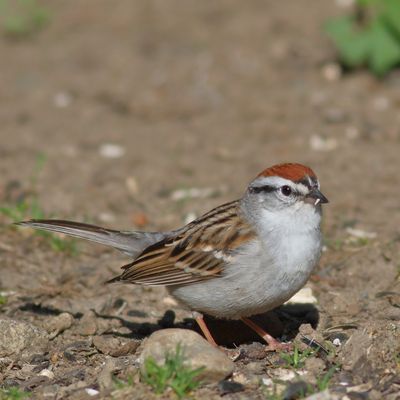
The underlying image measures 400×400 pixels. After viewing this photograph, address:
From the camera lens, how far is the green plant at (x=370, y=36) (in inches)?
370

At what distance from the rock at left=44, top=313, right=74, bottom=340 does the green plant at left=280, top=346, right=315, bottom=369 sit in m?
1.46

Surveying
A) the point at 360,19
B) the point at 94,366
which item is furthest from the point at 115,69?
the point at 94,366

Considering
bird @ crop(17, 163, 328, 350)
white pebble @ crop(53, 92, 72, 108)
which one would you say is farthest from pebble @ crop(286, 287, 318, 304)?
white pebble @ crop(53, 92, 72, 108)

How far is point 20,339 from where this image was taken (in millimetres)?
5238

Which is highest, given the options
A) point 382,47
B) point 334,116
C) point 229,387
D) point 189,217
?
point 382,47

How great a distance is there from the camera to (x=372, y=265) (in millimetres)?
6121

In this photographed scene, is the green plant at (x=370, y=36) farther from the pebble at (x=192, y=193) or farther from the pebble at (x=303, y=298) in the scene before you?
the pebble at (x=303, y=298)

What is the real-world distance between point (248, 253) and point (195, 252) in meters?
0.42

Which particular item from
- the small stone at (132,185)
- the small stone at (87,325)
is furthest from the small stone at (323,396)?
the small stone at (132,185)

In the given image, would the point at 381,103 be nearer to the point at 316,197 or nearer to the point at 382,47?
the point at 382,47

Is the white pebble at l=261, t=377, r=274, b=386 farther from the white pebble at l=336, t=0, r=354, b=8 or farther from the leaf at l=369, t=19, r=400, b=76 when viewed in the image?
the white pebble at l=336, t=0, r=354, b=8

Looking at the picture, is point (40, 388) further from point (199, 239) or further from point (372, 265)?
point (372, 265)

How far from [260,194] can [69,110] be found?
505 centimetres

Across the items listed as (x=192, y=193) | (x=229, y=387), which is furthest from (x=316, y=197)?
(x=192, y=193)
